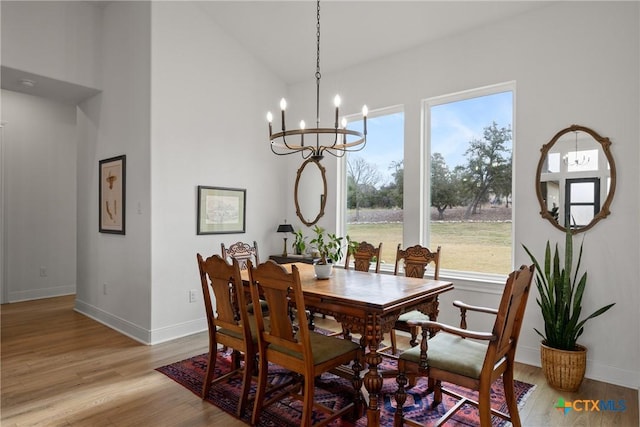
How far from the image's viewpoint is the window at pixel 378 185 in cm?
446

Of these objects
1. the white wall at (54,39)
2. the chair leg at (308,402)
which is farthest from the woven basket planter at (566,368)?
the white wall at (54,39)

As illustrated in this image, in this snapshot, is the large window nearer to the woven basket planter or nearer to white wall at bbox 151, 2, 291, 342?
the woven basket planter

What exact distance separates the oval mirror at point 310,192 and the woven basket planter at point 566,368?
9.70 feet

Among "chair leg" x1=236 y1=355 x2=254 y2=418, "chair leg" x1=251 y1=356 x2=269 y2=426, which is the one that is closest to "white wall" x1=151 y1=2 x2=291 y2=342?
"chair leg" x1=236 y1=355 x2=254 y2=418

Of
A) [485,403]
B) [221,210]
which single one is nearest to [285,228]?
[221,210]

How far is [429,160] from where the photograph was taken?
4184 millimetres

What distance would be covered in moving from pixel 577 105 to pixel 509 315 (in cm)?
218

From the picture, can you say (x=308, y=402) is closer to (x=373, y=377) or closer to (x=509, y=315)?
(x=373, y=377)

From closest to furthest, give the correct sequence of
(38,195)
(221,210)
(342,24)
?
(342,24), (221,210), (38,195)

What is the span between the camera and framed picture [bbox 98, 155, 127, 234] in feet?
14.1

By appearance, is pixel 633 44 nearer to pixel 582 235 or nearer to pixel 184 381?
pixel 582 235

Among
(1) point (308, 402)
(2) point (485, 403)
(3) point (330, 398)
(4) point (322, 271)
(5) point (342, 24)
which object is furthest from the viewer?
(5) point (342, 24)

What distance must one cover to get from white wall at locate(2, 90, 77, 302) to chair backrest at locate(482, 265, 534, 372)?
6501mm

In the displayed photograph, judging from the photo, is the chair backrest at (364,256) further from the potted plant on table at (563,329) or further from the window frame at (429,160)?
the potted plant on table at (563,329)
